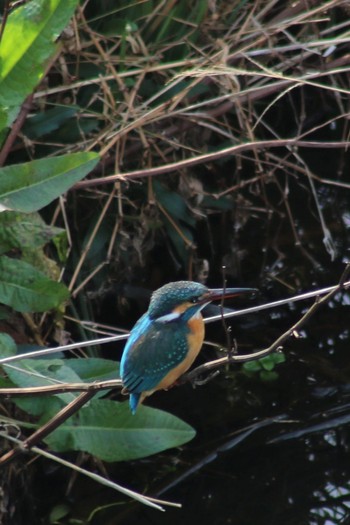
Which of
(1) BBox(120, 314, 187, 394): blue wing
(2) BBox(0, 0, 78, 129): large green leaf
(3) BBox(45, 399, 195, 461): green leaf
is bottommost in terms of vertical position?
(3) BBox(45, 399, 195, 461): green leaf

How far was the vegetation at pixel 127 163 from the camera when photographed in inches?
128

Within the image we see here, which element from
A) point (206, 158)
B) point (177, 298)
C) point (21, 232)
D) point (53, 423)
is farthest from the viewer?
point (206, 158)

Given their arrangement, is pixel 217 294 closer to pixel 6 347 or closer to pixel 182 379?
pixel 182 379

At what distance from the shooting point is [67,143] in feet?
12.5

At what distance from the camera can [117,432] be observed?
3.29m

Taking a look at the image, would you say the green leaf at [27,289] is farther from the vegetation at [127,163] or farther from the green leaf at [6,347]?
the green leaf at [6,347]

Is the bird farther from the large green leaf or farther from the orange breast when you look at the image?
the large green leaf

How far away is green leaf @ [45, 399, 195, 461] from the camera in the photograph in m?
3.26

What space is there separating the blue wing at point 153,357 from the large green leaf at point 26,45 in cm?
93

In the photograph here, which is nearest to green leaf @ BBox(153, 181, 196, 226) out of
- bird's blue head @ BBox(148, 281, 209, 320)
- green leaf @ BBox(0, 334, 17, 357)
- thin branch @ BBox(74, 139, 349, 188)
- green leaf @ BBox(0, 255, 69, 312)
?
thin branch @ BBox(74, 139, 349, 188)

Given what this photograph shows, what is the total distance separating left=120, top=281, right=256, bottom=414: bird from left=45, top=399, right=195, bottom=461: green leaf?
1.41 feet

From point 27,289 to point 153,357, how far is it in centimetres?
68

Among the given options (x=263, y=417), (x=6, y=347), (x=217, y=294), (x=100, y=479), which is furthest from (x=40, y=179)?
(x=263, y=417)

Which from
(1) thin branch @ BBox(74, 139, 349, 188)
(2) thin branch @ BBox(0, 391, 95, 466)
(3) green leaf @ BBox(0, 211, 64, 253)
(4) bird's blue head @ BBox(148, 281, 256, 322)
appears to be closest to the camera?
(2) thin branch @ BBox(0, 391, 95, 466)
